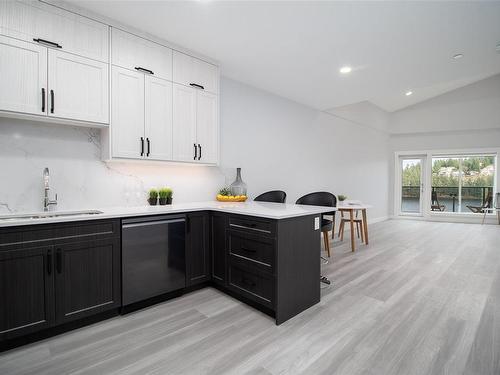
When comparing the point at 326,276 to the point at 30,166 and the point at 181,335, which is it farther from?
the point at 30,166

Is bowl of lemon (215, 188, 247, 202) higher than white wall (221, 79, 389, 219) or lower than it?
lower

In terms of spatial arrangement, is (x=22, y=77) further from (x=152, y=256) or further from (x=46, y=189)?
(x=152, y=256)

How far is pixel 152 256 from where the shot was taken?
2410mm

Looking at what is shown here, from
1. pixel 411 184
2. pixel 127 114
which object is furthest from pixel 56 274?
pixel 411 184

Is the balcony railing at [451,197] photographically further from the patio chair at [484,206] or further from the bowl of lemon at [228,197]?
the bowl of lemon at [228,197]

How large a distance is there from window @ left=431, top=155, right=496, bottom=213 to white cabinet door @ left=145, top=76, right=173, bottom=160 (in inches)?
327

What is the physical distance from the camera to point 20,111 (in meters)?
2.00

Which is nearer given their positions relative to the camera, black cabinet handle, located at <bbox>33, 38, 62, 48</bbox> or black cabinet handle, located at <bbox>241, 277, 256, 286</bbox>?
Answer: black cabinet handle, located at <bbox>33, 38, 62, 48</bbox>

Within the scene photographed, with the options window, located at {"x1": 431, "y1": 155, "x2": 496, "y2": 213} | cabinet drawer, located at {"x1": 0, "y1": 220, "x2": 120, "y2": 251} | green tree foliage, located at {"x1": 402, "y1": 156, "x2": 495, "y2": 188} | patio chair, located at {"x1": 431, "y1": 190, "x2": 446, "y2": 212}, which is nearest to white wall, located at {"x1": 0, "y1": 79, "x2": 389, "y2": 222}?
cabinet drawer, located at {"x1": 0, "y1": 220, "x2": 120, "y2": 251}

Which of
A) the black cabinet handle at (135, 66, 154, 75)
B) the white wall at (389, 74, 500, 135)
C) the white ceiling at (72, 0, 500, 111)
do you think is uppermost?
the white wall at (389, 74, 500, 135)

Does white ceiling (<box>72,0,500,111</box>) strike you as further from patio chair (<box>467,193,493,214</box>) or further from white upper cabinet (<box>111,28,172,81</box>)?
patio chair (<box>467,193,493,214</box>)

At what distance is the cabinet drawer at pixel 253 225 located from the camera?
7.24 ft

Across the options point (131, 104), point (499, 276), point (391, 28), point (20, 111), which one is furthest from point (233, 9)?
point (499, 276)

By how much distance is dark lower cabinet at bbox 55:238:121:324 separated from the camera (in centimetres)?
197
